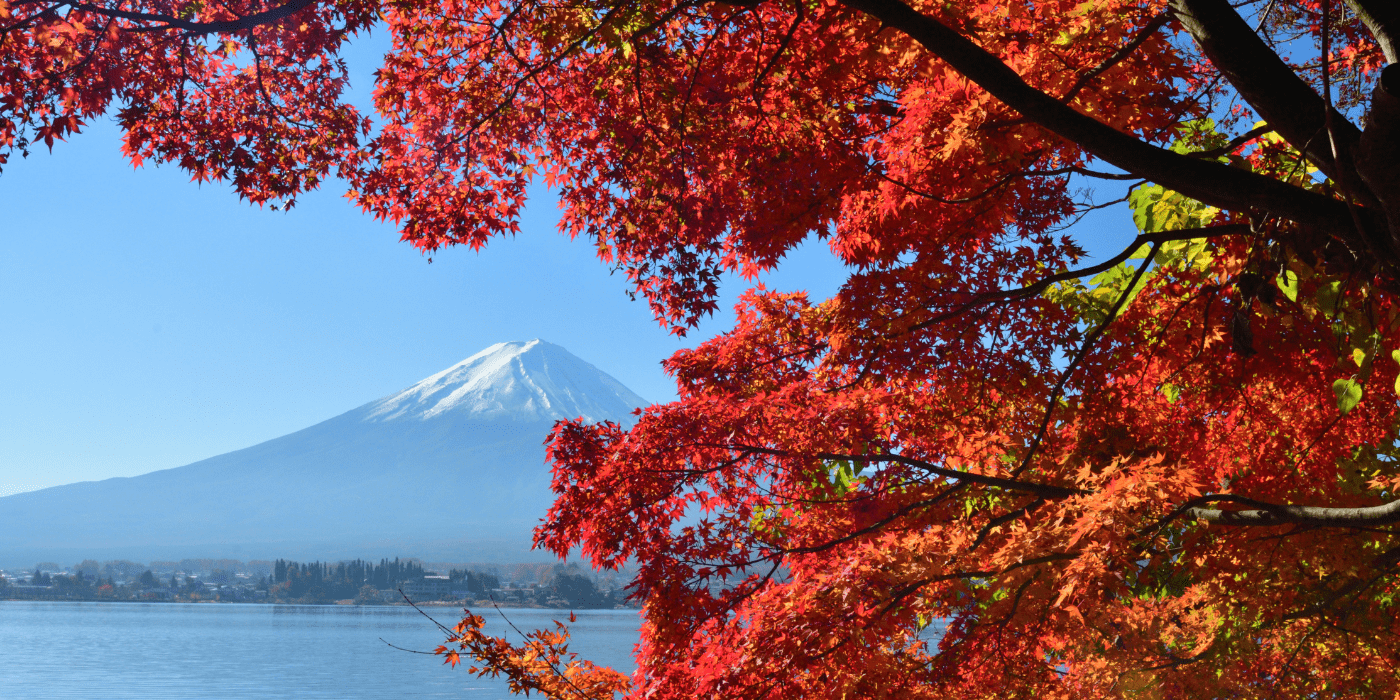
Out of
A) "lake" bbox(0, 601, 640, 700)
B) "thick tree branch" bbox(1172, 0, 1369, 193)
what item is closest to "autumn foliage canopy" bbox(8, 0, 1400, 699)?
"thick tree branch" bbox(1172, 0, 1369, 193)

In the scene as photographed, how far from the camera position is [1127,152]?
10.2 feet

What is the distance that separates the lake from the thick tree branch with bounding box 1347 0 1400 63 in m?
56.3

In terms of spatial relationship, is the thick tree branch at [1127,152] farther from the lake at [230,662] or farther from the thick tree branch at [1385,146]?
the lake at [230,662]

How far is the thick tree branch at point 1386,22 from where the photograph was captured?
273 cm

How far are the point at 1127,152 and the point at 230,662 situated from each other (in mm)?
111424

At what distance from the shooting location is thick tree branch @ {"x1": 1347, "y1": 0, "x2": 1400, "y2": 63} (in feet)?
8.94

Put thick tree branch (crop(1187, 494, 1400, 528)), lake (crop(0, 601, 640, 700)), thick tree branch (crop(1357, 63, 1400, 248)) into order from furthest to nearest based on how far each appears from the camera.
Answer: lake (crop(0, 601, 640, 700))
thick tree branch (crop(1187, 494, 1400, 528))
thick tree branch (crop(1357, 63, 1400, 248))

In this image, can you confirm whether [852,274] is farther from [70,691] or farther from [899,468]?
[70,691]

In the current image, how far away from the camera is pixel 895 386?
5.84 meters

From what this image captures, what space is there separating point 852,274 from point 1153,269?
190 cm

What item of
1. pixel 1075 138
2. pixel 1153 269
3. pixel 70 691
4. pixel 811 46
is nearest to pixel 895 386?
pixel 1153 269

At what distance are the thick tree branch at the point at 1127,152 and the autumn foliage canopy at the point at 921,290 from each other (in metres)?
0.01

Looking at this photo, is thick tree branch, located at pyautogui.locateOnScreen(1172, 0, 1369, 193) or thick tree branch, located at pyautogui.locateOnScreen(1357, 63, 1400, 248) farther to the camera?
thick tree branch, located at pyautogui.locateOnScreen(1172, 0, 1369, 193)

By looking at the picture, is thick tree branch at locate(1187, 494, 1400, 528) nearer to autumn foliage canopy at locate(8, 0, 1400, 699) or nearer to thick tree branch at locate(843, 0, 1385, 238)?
autumn foliage canopy at locate(8, 0, 1400, 699)
